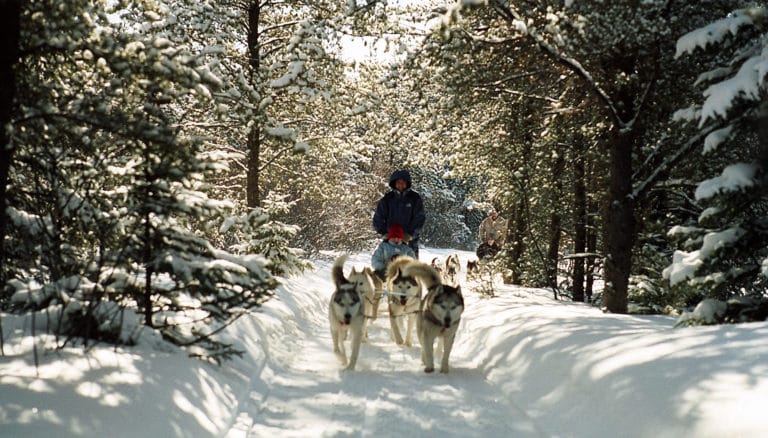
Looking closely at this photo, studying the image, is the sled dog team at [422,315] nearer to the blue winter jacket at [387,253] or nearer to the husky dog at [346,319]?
the husky dog at [346,319]

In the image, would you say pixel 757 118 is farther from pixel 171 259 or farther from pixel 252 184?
pixel 252 184

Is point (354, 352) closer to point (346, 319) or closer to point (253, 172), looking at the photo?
point (346, 319)

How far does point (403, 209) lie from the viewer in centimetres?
1034

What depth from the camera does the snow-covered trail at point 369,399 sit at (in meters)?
4.56

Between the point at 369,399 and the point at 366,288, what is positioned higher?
the point at 366,288

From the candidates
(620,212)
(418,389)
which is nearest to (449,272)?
(620,212)

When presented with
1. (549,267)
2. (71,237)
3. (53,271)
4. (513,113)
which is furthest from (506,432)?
(549,267)

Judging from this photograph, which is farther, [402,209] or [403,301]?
[402,209]

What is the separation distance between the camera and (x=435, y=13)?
22.9 ft

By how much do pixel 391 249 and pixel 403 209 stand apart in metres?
0.85

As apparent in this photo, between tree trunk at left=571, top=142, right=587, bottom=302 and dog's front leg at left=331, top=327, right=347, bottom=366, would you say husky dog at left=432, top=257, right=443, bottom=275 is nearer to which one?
tree trunk at left=571, top=142, right=587, bottom=302

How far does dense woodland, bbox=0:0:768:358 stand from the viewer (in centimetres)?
418

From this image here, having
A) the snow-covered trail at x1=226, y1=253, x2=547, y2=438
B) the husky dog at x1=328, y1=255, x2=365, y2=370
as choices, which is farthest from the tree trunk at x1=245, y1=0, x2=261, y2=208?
the husky dog at x1=328, y1=255, x2=365, y2=370

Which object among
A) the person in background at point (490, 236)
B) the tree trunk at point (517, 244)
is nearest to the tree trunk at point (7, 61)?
the tree trunk at point (517, 244)
